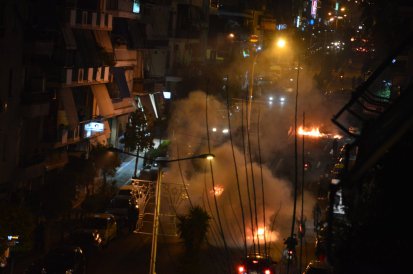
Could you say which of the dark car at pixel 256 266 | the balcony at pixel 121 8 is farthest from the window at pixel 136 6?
the dark car at pixel 256 266

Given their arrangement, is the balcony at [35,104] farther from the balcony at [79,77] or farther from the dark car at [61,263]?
the dark car at [61,263]

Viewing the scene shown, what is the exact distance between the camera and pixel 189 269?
2275 centimetres

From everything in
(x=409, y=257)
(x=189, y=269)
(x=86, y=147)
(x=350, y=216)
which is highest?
(x=86, y=147)

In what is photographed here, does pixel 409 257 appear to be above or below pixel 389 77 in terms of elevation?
below

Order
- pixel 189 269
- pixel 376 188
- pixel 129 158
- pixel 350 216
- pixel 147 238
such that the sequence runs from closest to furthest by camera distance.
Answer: pixel 376 188, pixel 350 216, pixel 189 269, pixel 147 238, pixel 129 158

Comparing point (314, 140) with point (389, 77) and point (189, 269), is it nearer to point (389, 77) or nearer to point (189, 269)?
point (389, 77)

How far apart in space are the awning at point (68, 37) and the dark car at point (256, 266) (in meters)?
16.2

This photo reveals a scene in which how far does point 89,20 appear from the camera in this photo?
36.1 m

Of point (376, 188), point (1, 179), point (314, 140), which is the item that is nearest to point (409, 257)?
point (376, 188)

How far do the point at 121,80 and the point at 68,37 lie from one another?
7.61 meters

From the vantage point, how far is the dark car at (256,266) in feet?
66.8

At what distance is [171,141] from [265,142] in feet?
26.7

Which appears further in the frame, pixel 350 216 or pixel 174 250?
pixel 174 250

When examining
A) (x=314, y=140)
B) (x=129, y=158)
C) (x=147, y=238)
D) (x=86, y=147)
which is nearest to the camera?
(x=147, y=238)
